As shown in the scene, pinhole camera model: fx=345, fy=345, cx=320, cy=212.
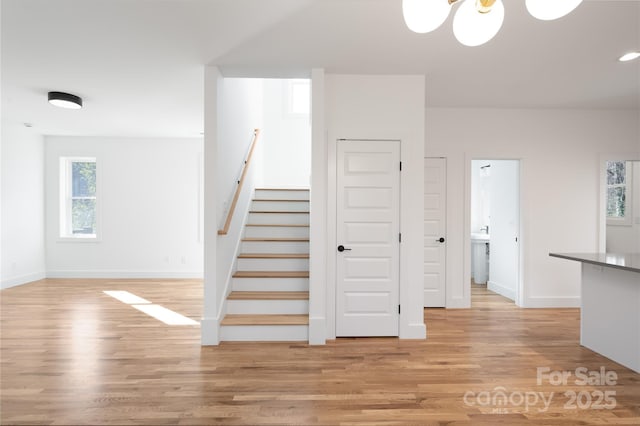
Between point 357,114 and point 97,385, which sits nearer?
point 97,385

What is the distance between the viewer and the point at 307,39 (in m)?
2.94

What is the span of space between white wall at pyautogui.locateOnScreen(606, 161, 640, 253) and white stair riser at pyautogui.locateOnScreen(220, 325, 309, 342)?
5.72 metres

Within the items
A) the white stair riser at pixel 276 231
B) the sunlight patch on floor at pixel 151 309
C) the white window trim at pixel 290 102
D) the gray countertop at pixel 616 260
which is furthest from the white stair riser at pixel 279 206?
the gray countertop at pixel 616 260

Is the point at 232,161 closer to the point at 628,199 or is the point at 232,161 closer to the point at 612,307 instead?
the point at 612,307

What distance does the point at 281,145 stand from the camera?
674cm

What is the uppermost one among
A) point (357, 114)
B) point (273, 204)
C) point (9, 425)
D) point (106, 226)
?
point (357, 114)

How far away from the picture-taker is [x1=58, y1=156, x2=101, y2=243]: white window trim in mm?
6633

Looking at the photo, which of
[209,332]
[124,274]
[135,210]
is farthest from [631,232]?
[124,274]

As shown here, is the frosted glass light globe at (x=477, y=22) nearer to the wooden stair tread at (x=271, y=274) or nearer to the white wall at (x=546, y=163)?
the wooden stair tread at (x=271, y=274)

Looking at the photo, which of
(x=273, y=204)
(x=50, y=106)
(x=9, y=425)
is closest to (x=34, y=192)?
(x=50, y=106)

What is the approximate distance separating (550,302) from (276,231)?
397cm

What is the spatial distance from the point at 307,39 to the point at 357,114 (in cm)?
97

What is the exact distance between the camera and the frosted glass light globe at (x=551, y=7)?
1.26m

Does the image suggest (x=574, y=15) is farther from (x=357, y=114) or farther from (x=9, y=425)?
(x=9, y=425)
